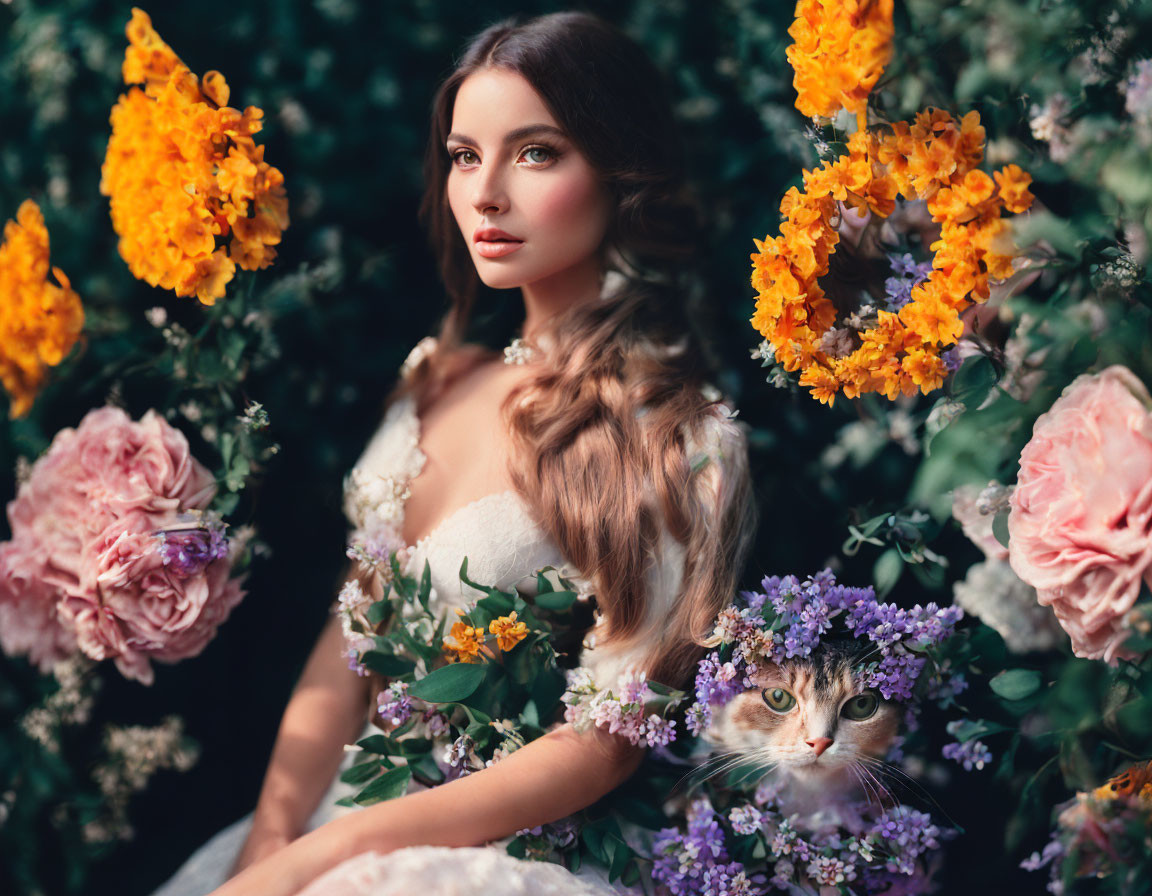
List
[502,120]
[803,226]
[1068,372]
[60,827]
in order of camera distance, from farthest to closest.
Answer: [60,827] → [502,120] → [803,226] → [1068,372]

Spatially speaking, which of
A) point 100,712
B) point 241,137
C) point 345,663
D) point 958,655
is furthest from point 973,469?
point 100,712

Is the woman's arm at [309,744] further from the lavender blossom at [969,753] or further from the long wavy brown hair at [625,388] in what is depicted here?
the lavender blossom at [969,753]

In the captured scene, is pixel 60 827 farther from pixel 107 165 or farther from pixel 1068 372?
pixel 1068 372

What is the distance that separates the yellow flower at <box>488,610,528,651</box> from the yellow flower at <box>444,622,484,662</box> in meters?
0.04

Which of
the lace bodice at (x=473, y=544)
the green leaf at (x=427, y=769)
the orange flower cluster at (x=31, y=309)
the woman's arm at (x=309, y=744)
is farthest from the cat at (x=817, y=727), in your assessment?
the orange flower cluster at (x=31, y=309)

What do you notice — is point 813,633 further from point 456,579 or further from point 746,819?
point 456,579

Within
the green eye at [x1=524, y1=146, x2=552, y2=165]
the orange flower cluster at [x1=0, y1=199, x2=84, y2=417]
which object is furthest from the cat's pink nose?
the orange flower cluster at [x1=0, y1=199, x2=84, y2=417]

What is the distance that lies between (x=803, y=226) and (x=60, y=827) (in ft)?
5.61

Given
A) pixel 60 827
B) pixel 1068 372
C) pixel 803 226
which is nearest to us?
pixel 1068 372

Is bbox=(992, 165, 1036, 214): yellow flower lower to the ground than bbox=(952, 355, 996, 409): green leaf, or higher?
A: higher

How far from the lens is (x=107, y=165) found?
1779mm

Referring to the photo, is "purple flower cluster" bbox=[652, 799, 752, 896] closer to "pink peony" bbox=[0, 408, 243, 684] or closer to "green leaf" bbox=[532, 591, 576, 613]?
"green leaf" bbox=[532, 591, 576, 613]

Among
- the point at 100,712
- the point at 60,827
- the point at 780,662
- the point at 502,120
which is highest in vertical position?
the point at 502,120

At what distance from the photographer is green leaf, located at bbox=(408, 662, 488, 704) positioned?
146 cm
